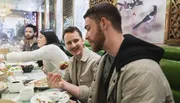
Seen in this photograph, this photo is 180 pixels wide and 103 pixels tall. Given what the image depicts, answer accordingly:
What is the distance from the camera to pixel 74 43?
2.10 m

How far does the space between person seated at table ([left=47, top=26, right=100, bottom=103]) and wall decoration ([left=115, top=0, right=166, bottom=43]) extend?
97 centimetres

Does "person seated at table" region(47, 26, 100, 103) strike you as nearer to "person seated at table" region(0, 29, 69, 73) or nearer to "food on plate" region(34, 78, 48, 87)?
"food on plate" region(34, 78, 48, 87)

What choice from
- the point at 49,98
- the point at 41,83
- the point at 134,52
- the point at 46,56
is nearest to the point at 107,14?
the point at 134,52

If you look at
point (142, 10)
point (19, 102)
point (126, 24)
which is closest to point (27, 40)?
point (126, 24)

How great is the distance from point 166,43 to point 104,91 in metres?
1.21

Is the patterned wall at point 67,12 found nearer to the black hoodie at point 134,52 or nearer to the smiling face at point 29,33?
the smiling face at point 29,33

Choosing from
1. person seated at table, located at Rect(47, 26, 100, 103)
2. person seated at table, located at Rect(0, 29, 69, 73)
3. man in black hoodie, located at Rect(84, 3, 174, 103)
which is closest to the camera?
man in black hoodie, located at Rect(84, 3, 174, 103)

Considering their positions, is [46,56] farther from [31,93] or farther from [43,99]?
[43,99]

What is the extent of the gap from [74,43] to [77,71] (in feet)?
1.08

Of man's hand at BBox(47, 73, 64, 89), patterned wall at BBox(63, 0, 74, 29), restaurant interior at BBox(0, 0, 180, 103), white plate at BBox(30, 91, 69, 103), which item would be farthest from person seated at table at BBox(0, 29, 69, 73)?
patterned wall at BBox(63, 0, 74, 29)

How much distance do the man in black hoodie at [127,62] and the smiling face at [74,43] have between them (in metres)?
0.66

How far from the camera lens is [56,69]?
2.89 meters

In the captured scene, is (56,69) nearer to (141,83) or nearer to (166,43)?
(166,43)

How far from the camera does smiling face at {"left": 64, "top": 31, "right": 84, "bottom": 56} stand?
203cm
